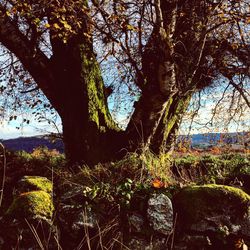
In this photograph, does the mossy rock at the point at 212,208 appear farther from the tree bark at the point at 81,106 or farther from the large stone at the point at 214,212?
the tree bark at the point at 81,106

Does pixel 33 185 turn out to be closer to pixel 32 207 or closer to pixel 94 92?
pixel 32 207

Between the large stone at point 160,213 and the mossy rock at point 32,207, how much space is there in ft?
4.00

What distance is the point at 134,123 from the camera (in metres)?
8.51

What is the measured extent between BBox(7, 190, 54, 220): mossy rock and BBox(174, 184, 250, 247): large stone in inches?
63.8

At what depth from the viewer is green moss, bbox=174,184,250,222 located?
4.64m

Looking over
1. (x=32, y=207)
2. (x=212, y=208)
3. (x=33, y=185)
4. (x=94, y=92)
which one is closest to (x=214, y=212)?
(x=212, y=208)

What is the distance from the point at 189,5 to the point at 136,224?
6249 mm

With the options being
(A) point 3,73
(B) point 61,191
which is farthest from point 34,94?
(B) point 61,191

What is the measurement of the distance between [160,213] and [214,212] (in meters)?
0.69

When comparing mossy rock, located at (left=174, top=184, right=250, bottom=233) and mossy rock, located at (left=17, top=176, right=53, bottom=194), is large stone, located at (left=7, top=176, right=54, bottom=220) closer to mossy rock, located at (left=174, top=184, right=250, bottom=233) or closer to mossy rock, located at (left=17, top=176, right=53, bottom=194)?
mossy rock, located at (left=17, top=176, right=53, bottom=194)

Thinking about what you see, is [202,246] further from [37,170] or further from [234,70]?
[234,70]

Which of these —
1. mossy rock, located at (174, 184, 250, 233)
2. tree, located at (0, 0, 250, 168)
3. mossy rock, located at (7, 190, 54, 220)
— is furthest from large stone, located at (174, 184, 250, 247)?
tree, located at (0, 0, 250, 168)

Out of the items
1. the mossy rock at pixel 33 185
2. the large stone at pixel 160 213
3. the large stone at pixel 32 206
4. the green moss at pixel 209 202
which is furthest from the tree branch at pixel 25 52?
the green moss at pixel 209 202

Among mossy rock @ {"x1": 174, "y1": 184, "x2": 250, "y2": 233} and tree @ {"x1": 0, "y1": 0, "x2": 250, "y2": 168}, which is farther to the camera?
tree @ {"x1": 0, "y1": 0, "x2": 250, "y2": 168}
